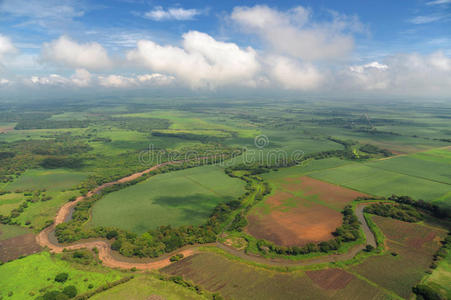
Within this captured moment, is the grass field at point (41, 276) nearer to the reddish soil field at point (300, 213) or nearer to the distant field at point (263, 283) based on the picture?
the distant field at point (263, 283)

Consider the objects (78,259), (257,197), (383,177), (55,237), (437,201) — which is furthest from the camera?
(383,177)

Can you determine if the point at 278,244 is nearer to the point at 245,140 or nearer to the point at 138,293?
the point at 138,293

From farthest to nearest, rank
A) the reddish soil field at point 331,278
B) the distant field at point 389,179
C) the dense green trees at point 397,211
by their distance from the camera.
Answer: the distant field at point 389,179
the dense green trees at point 397,211
the reddish soil field at point 331,278

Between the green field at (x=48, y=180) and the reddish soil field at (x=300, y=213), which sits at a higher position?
the reddish soil field at (x=300, y=213)

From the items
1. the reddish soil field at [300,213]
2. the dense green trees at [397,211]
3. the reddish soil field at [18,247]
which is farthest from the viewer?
the dense green trees at [397,211]

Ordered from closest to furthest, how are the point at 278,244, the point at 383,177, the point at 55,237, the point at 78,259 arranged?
the point at 78,259, the point at 278,244, the point at 55,237, the point at 383,177

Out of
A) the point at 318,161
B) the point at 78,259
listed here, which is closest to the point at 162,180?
the point at 78,259

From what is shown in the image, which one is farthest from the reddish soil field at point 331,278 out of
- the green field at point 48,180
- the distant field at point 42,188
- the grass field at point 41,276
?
the green field at point 48,180
